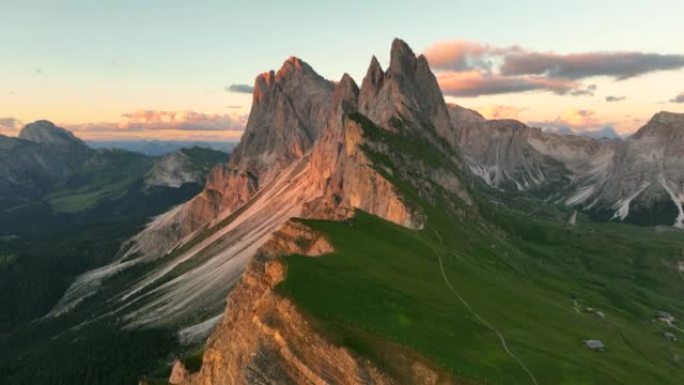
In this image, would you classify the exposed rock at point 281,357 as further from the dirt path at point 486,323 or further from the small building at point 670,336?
the small building at point 670,336

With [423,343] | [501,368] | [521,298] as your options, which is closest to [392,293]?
[423,343]

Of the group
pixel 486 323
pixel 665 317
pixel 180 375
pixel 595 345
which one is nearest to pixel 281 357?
pixel 486 323

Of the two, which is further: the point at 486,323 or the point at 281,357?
the point at 486,323

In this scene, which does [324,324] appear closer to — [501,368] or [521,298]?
[501,368]

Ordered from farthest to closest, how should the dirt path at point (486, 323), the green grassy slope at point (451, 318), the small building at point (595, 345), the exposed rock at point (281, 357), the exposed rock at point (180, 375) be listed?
the exposed rock at point (180, 375), the small building at point (595, 345), the dirt path at point (486, 323), the green grassy slope at point (451, 318), the exposed rock at point (281, 357)

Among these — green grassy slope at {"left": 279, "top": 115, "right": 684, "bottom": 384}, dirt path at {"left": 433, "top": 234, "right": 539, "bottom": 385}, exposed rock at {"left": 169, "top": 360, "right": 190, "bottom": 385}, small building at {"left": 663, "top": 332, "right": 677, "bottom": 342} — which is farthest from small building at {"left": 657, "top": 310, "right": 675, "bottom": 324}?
exposed rock at {"left": 169, "top": 360, "right": 190, "bottom": 385}

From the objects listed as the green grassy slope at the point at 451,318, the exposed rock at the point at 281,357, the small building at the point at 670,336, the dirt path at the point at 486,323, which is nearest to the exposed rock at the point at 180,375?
the exposed rock at the point at 281,357

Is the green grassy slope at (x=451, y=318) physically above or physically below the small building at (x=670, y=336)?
above

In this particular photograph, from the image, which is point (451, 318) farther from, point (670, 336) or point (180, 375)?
point (670, 336)
